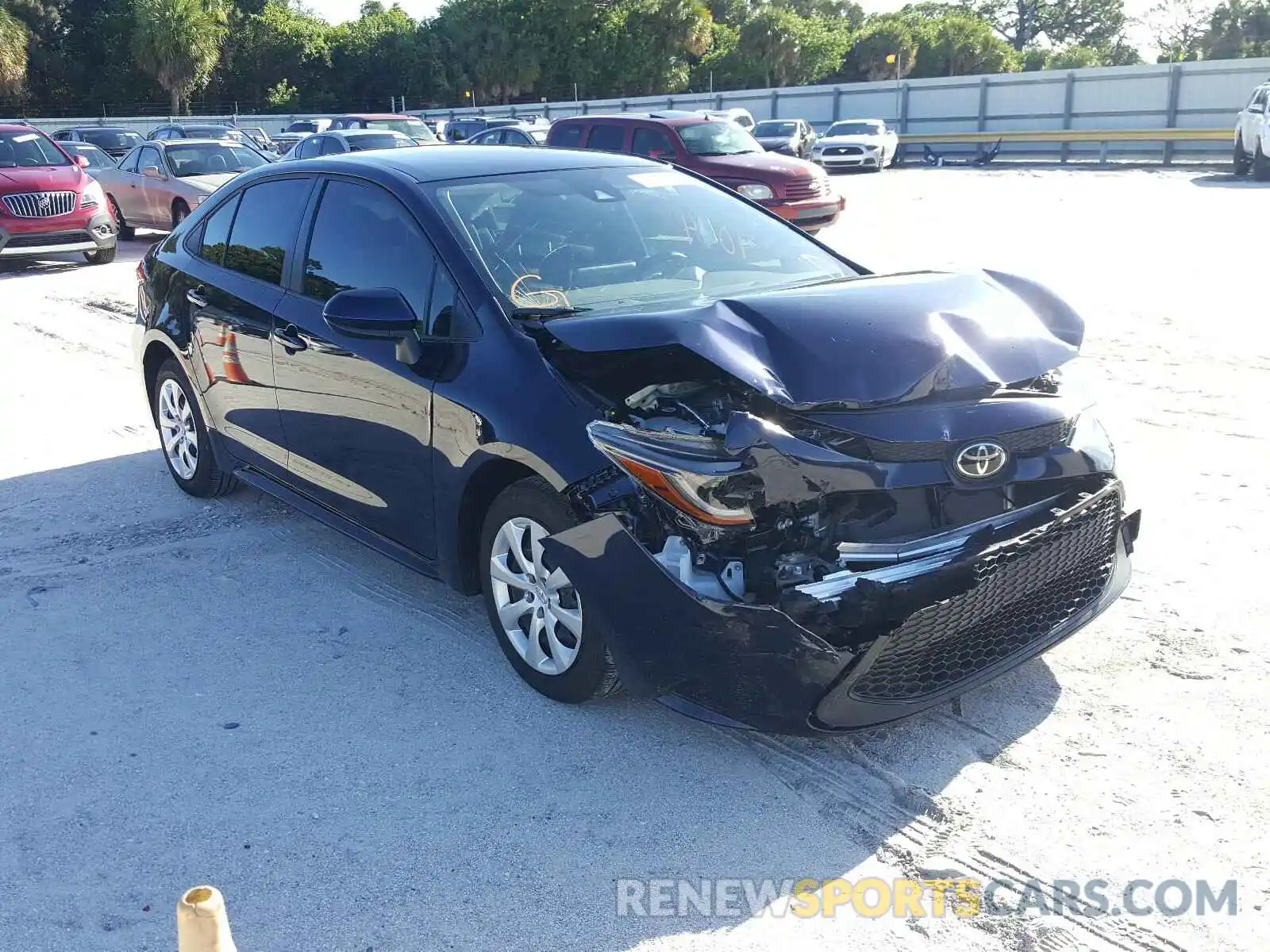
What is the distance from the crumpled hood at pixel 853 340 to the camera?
11.1 ft

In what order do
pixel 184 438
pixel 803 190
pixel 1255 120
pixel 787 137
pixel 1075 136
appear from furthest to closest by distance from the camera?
pixel 1075 136
pixel 787 137
pixel 1255 120
pixel 803 190
pixel 184 438

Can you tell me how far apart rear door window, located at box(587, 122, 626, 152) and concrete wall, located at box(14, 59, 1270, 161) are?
20.1 meters

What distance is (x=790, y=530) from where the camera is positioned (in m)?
A: 3.32

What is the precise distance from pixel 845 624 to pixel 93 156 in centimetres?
2028

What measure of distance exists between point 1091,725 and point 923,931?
1.16 m

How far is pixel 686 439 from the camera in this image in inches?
132

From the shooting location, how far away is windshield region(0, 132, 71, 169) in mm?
15523

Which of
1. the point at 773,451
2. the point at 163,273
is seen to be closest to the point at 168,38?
the point at 163,273

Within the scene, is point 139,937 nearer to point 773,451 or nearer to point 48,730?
point 48,730

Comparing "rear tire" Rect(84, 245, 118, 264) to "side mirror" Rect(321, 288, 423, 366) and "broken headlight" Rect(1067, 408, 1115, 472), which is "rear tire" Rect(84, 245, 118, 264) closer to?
"side mirror" Rect(321, 288, 423, 366)

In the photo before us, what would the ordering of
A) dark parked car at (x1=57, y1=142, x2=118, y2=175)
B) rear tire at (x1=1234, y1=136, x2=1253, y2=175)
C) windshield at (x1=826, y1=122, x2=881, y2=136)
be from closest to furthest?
dark parked car at (x1=57, y1=142, x2=118, y2=175), rear tire at (x1=1234, y1=136, x2=1253, y2=175), windshield at (x1=826, y1=122, x2=881, y2=136)

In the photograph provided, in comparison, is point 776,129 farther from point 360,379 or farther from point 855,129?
point 360,379

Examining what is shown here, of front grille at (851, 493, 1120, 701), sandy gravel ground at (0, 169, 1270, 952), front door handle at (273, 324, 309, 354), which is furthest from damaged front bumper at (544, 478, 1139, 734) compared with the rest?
front door handle at (273, 324, 309, 354)

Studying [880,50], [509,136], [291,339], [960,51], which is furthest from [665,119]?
[960,51]
